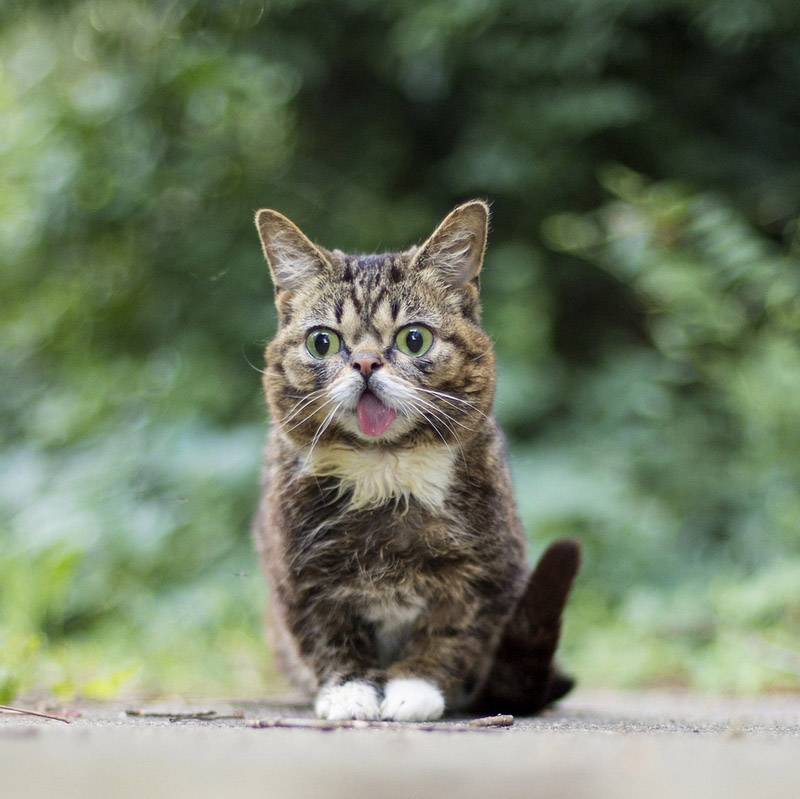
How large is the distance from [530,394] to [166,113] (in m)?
2.42

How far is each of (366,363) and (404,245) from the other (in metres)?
2.77

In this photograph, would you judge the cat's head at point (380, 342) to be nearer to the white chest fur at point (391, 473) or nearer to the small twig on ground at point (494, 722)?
the white chest fur at point (391, 473)

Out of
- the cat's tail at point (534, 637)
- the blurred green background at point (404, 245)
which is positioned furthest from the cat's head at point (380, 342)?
the blurred green background at point (404, 245)

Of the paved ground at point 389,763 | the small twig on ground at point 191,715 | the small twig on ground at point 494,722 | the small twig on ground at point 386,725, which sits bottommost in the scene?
the paved ground at point 389,763

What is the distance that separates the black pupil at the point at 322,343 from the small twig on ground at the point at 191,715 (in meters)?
0.91

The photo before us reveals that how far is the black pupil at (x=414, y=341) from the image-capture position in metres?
2.28

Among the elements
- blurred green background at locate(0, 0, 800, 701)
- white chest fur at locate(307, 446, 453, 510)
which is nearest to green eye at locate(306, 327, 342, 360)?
white chest fur at locate(307, 446, 453, 510)

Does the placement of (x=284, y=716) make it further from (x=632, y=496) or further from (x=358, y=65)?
(x=358, y=65)

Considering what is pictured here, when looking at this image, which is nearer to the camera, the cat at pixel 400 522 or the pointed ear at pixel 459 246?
the cat at pixel 400 522

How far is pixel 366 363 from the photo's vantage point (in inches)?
84.2

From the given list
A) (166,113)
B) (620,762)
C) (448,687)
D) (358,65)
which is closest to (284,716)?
(448,687)

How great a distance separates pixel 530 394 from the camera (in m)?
4.40

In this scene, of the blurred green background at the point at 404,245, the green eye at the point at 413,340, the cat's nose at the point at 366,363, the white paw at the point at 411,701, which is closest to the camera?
the white paw at the point at 411,701

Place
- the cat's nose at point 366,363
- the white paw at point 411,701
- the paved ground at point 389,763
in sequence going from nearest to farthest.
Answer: the paved ground at point 389,763
the white paw at point 411,701
the cat's nose at point 366,363
